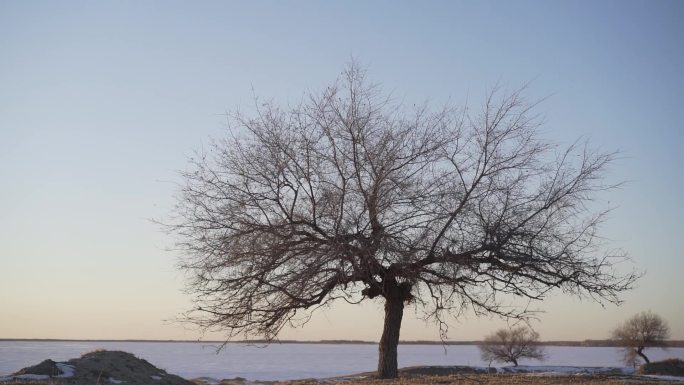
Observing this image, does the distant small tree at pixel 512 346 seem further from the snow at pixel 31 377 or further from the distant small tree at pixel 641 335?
the snow at pixel 31 377

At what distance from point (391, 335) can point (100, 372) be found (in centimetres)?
785

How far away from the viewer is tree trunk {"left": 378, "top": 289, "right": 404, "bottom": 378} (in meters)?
16.2

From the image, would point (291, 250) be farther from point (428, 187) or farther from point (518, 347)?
point (518, 347)

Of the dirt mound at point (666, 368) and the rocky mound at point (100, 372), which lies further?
the dirt mound at point (666, 368)

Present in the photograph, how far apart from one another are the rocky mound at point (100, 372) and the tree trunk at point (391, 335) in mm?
6761

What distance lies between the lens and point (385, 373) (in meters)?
16.1

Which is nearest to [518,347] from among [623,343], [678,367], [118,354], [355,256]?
[623,343]

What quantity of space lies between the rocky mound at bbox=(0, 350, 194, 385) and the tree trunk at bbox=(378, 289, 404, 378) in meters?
6.76

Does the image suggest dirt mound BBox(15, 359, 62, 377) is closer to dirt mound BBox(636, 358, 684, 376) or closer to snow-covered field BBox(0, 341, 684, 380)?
snow-covered field BBox(0, 341, 684, 380)

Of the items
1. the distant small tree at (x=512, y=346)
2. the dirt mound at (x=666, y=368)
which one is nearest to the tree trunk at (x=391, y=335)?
the dirt mound at (x=666, y=368)

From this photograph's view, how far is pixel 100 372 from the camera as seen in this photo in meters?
17.1

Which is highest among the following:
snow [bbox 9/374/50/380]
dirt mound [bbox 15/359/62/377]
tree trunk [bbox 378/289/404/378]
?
tree trunk [bbox 378/289/404/378]

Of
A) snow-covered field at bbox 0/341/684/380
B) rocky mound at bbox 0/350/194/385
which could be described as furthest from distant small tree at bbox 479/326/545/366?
rocky mound at bbox 0/350/194/385

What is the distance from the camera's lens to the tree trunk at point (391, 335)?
53.1 feet
